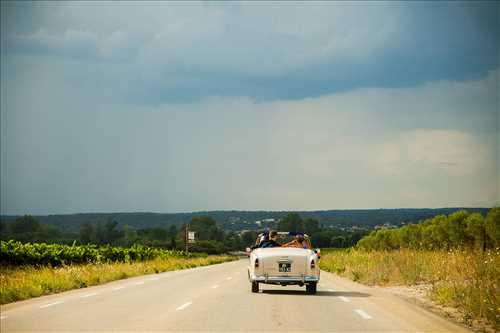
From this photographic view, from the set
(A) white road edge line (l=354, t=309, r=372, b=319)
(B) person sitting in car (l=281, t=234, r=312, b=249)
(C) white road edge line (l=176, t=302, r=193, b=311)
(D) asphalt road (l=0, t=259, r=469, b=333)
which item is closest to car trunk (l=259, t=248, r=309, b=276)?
(D) asphalt road (l=0, t=259, r=469, b=333)

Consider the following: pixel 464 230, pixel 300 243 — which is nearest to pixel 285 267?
pixel 300 243

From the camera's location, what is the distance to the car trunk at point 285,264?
1814 cm

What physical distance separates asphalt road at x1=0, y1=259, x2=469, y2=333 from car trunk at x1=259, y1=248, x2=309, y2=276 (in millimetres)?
649

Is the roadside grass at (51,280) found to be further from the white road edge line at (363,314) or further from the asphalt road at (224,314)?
the white road edge line at (363,314)

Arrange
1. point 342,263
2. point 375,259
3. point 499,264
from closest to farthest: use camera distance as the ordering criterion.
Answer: point 499,264 → point 375,259 → point 342,263

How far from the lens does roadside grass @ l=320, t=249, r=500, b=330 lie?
1267 cm

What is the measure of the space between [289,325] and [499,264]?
581 cm

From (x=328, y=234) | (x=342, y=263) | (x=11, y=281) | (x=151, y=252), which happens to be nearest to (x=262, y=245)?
(x=11, y=281)

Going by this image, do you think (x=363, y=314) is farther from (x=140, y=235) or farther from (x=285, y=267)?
(x=140, y=235)

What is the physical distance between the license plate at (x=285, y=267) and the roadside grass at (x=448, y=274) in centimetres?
377

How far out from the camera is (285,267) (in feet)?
59.6

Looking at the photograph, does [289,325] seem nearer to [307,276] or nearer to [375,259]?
[307,276]

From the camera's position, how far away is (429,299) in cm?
1719

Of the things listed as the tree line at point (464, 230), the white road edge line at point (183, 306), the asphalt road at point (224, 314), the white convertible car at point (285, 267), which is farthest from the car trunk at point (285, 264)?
the tree line at point (464, 230)
